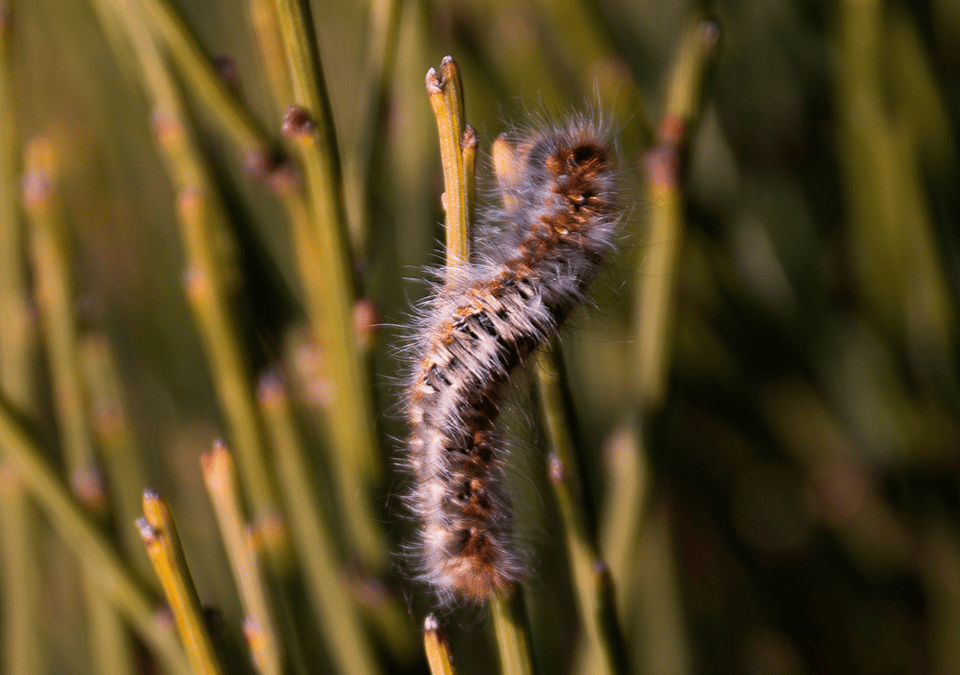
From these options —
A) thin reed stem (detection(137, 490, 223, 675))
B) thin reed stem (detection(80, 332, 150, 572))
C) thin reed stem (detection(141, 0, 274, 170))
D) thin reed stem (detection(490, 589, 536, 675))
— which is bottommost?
thin reed stem (detection(490, 589, 536, 675))

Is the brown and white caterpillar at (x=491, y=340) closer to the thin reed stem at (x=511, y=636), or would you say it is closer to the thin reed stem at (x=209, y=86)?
the thin reed stem at (x=511, y=636)

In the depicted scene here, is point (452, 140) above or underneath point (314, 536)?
above

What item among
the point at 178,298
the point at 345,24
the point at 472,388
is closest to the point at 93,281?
the point at 178,298

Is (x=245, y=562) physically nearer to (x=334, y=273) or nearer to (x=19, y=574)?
(x=334, y=273)

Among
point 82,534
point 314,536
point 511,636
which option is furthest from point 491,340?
point 82,534

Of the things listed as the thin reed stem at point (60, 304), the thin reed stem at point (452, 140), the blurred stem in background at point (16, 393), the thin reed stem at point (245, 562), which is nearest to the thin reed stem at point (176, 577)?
the thin reed stem at point (245, 562)

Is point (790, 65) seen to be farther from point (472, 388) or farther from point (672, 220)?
point (472, 388)

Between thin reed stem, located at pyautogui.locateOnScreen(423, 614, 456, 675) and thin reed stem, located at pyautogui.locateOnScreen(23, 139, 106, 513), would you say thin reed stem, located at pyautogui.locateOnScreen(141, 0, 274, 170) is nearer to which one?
thin reed stem, located at pyautogui.locateOnScreen(23, 139, 106, 513)

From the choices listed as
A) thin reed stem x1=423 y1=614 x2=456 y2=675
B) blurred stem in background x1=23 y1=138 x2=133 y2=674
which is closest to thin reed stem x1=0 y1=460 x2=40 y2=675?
blurred stem in background x1=23 y1=138 x2=133 y2=674
